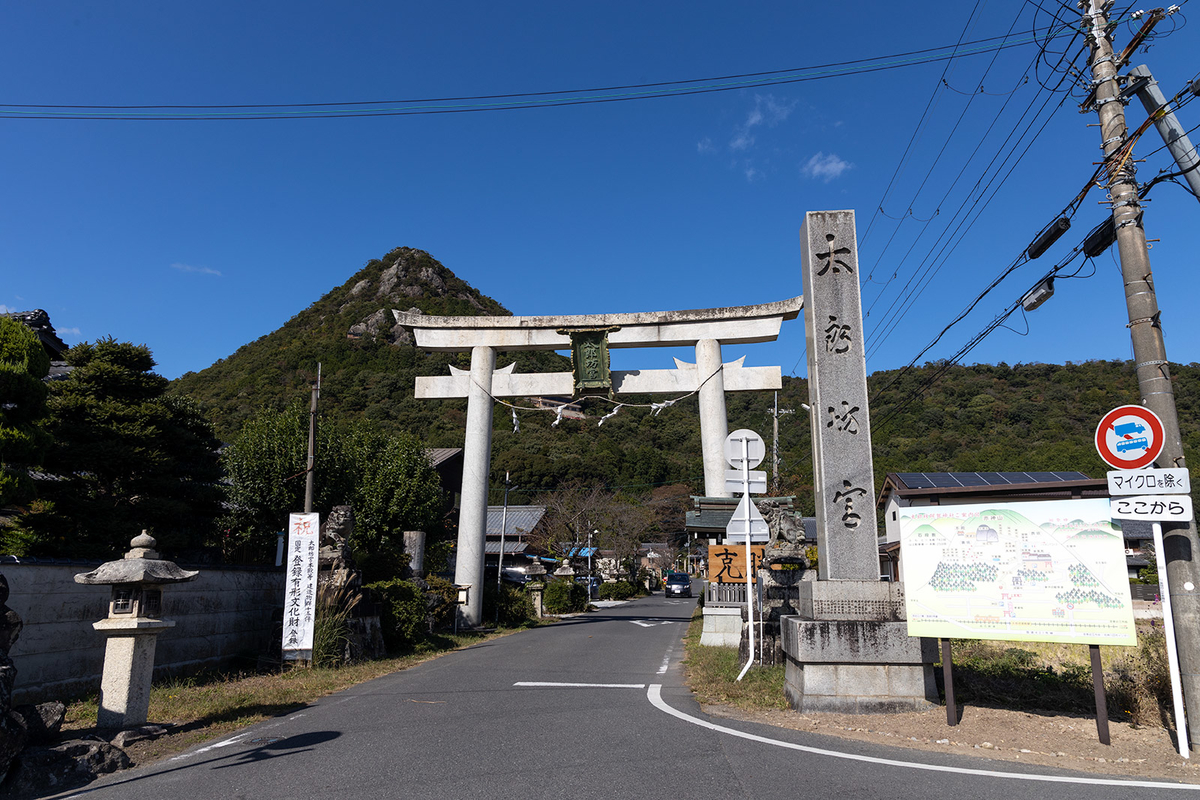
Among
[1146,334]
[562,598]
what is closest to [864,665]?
[1146,334]

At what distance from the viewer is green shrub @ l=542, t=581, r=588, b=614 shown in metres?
26.4

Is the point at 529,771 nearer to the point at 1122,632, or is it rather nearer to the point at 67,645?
the point at 1122,632

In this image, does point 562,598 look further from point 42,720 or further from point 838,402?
point 42,720

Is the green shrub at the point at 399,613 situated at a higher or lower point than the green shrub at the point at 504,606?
higher

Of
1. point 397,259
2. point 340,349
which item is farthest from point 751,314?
point 397,259

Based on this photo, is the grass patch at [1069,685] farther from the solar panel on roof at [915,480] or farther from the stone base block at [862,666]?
the solar panel on roof at [915,480]

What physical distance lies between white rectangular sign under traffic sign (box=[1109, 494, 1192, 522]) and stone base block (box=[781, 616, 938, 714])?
229 centimetres

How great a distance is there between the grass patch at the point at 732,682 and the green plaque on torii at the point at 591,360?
7.65 metres

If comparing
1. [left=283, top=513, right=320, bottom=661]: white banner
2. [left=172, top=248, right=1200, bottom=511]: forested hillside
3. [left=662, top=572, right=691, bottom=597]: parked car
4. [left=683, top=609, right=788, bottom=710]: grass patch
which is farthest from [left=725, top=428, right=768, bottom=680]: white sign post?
[left=662, top=572, right=691, bottom=597]: parked car

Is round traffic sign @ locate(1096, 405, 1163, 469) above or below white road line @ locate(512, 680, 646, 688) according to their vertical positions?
above

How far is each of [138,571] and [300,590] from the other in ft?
14.2

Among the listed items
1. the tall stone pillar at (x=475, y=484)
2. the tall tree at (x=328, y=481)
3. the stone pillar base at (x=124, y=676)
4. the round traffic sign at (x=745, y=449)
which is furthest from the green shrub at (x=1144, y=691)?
the tall tree at (x=328, y=481)

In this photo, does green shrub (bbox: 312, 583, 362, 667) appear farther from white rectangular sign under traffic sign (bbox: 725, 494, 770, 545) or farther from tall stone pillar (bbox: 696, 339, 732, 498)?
tall stone pillar (bbox: 696, 339, 732, 498)

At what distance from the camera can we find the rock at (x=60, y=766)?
457cm
